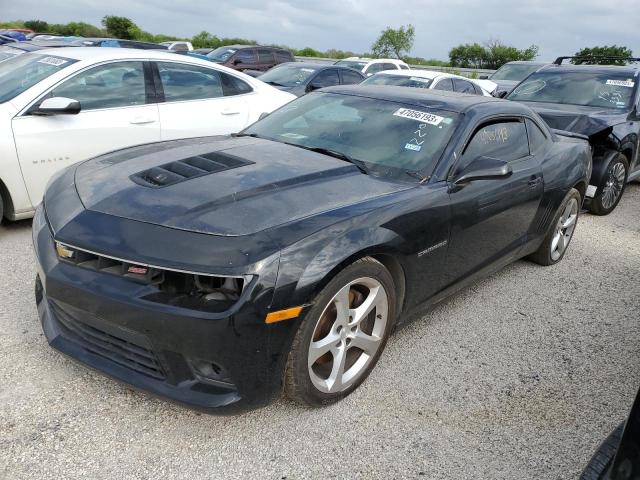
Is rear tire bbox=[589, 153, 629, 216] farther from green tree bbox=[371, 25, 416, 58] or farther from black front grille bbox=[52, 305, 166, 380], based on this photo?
green tree bbox=[371, 25, 416, 58]

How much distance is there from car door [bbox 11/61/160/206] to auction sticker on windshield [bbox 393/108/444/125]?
2.64 meters

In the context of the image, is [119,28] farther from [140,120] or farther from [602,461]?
[602,461]

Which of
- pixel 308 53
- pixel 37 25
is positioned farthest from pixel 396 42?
pixel 37 25

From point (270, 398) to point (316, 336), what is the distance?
34 cm

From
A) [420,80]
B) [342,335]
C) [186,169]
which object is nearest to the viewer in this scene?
[342,335]

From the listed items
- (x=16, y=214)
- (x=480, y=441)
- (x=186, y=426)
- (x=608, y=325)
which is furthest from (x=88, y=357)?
(x=608, y=325)

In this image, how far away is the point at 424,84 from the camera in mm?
10148

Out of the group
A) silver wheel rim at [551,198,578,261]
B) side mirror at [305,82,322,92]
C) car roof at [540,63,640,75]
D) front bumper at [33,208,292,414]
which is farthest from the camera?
side mirror at [305,82,322,92]

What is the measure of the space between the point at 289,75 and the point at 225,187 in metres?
8.47

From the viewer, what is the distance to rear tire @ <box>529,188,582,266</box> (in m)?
4.44

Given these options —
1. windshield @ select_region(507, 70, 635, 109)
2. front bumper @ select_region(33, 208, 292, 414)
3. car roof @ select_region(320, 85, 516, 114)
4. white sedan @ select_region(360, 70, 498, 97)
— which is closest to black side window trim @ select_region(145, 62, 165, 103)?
car roof @ select_region(320, 85, 516, 114)

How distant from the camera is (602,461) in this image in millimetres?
1652

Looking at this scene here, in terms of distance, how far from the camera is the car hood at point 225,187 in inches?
91.8

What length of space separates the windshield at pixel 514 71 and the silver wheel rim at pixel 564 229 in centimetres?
1029
